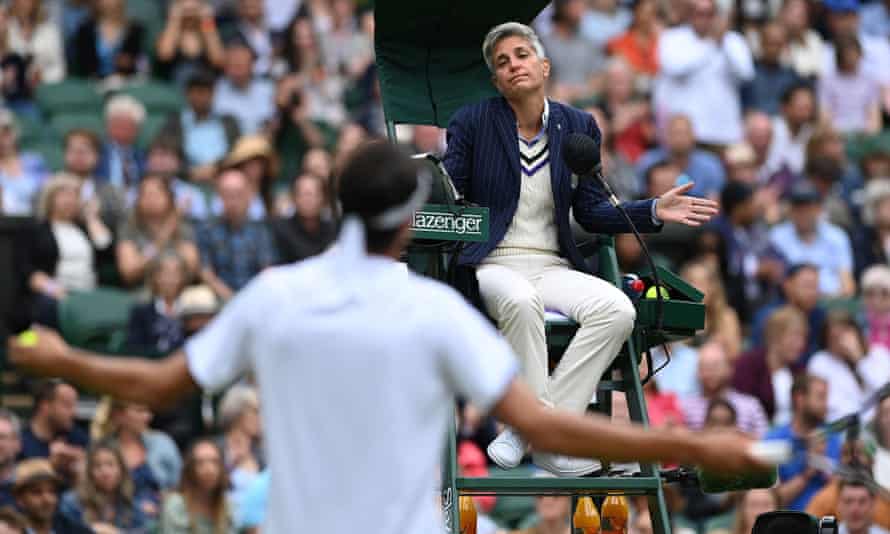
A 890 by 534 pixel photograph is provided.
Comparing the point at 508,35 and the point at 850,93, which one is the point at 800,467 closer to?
the point at 508,35

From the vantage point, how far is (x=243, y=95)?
1508cm

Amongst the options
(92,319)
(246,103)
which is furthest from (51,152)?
(92,319)

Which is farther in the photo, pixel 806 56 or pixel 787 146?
pixel 806 56

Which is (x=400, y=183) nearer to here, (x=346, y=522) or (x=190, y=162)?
(x=346, y=522)

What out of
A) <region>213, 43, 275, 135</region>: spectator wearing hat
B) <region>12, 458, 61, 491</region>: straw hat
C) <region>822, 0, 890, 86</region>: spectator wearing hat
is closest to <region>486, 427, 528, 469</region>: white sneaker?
<region>12, 458, 61, 491</region>: straw hat

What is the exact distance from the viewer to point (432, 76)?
28.1ft

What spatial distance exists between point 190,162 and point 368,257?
9.85 meters

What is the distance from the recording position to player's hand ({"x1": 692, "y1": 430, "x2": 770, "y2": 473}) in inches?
183

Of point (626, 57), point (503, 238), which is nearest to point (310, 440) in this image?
point (503, 238)

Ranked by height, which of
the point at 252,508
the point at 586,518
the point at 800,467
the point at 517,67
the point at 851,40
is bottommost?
the point at 800,467

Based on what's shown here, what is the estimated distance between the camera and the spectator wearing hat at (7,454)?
1049 centimetres

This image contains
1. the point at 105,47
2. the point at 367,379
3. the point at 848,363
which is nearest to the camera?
the point at 367,379

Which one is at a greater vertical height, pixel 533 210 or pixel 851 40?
pixel 533 210

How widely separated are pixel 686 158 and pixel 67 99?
193 inches
